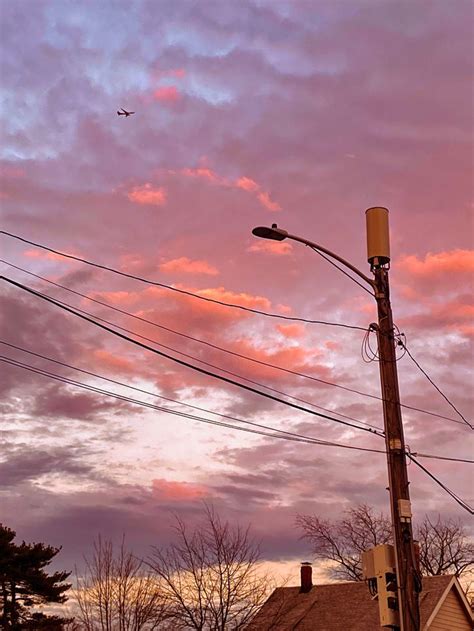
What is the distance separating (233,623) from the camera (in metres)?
27.6

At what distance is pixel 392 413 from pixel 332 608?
75.3 feet

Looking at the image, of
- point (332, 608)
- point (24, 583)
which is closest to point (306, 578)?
point (332, 608)

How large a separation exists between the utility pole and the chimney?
81.3ft

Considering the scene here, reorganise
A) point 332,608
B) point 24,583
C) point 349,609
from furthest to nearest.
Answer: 1. point 24,583
2. point 332,608
3. point 349,609

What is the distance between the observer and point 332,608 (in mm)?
33844

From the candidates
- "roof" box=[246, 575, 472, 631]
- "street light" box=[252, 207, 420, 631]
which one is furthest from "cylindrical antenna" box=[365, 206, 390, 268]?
"roof" box=[246, 575, 472, 631]

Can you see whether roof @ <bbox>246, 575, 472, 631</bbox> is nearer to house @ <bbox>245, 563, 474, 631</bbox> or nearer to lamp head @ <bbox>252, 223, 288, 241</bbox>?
house @ <bbox>245, 563, 474, 631</bbox>

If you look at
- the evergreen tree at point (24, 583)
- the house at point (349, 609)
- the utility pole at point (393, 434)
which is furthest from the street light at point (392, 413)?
the evergreen tree at point (24, 583)

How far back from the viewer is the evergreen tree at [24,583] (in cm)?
4625

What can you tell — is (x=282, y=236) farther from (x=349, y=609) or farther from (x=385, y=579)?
(x=349, y=609)

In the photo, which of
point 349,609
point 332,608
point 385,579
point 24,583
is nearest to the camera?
point 385,579

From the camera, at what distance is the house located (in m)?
31.7

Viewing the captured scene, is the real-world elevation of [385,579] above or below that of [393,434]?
below

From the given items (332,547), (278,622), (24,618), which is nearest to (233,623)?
(278,622)
